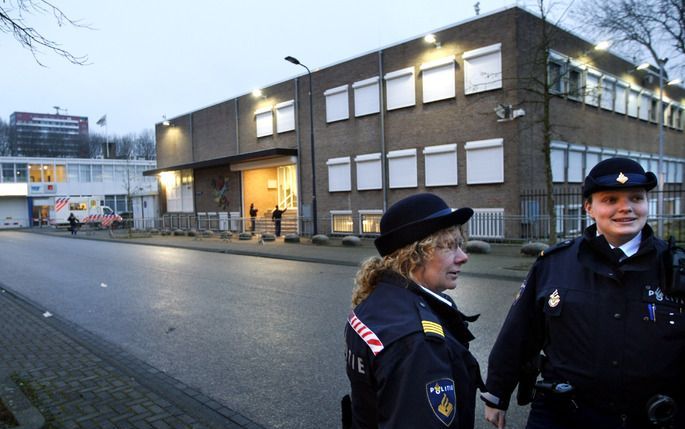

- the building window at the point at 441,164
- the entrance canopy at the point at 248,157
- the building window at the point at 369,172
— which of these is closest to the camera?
the building window at the point at 441,164

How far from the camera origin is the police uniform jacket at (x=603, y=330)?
2.09 m

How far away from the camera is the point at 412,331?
4.85ft

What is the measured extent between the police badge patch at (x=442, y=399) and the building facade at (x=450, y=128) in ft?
42.8

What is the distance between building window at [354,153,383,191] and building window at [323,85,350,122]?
2.62 metres

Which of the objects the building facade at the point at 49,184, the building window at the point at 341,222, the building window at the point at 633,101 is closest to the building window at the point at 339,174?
the building window at the point at 341,222

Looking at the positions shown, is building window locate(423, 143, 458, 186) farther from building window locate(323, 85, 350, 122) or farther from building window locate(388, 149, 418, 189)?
building window locate(323, 85, 350, 122)

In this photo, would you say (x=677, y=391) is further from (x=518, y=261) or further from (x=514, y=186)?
(x=514, y=186)

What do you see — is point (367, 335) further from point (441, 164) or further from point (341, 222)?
point (341, 222)

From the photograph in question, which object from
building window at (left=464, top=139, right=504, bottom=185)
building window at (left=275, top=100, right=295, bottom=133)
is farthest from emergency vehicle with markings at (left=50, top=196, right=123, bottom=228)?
building window at (left=464, top=139, right=504, bottom=185)

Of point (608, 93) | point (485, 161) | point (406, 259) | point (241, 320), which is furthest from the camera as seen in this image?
point (608, 93)

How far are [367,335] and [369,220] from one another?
71.5 feet

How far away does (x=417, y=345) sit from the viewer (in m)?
1.45

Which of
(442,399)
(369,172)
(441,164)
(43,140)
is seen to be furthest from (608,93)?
(43,140)

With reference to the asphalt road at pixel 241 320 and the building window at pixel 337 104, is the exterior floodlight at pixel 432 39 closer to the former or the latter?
the building window at pixel 337 104
